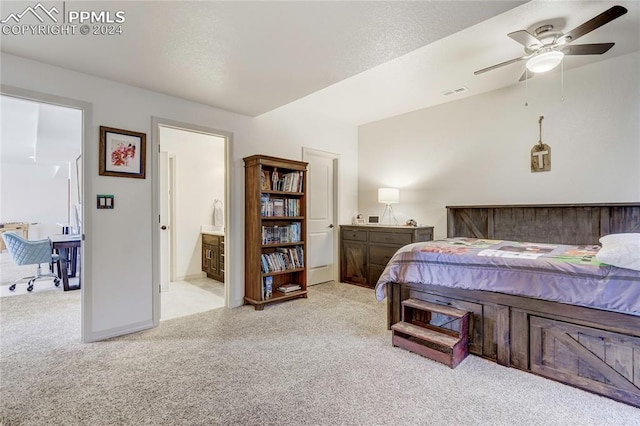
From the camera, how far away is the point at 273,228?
12.3ft

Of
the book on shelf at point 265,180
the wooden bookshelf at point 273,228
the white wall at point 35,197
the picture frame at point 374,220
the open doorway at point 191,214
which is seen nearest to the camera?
the wooden bookshelf at point 273,228

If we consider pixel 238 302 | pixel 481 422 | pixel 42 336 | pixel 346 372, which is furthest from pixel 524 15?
pixel 42 336

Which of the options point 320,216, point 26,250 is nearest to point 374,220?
point 320,216

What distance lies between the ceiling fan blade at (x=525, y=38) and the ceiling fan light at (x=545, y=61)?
0.11 m

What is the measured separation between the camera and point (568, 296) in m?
1.91

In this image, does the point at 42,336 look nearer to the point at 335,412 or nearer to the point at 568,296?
the point at 335,412

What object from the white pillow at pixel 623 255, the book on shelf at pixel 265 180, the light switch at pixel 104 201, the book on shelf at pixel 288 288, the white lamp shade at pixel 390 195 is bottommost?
the book on shelf at pixel 288 288

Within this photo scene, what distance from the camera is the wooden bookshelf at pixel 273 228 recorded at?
352 centimetres

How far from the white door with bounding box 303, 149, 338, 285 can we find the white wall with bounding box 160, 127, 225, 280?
5.74 feet

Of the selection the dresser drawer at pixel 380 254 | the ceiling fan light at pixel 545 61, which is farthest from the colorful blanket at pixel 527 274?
the ceiling fan light at pixel 545 61

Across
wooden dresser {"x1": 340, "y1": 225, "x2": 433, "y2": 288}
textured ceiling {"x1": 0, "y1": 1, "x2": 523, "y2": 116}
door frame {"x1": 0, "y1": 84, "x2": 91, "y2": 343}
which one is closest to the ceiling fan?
textured ceiling {"x1": 0, "y1": 1, "x2": 523, "y2": 116}

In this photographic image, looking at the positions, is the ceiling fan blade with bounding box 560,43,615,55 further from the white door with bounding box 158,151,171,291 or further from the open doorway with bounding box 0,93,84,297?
the white door with bounding box 158,151,171,291

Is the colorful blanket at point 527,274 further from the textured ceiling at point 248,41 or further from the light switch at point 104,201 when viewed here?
the light switch at point 104,201

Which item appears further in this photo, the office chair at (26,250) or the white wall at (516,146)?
the office chair at (26,250)
